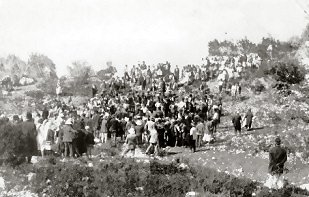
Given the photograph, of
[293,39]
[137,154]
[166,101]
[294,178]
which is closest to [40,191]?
[137,154]

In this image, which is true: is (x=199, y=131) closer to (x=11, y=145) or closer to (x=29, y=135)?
(x=29, y=135)

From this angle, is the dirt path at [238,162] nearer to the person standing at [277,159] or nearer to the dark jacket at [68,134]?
the person standing at [277,159]

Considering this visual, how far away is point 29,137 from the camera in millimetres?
19500

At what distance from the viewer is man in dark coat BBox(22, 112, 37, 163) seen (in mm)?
19297

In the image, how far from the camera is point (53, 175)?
55.2ft

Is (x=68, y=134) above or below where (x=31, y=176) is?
Result: above

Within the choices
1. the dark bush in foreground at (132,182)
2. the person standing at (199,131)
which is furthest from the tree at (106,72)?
the dark bush in foreground at (132,182)

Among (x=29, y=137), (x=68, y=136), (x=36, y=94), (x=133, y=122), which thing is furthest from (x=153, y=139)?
(x=36, y=94)

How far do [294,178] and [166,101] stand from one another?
42.9 feet

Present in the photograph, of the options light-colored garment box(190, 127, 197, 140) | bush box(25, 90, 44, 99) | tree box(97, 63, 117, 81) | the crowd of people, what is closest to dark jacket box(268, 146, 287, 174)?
the crowd of people

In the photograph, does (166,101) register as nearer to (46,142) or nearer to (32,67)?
(46,142)

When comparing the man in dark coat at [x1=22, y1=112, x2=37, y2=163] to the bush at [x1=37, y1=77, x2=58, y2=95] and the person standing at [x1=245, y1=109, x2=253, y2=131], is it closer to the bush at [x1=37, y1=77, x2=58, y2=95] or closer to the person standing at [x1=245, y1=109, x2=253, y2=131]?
the person standing at [x1=245, y1=109, x2=253, y2=131]

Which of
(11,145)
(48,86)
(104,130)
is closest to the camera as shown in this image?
(11,145)

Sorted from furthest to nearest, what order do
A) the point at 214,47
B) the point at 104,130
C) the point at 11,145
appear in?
the point at 214,47
the point at 104,130
the point at 11,145
